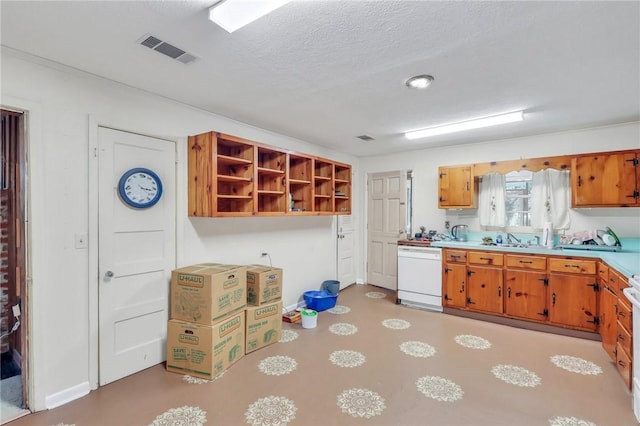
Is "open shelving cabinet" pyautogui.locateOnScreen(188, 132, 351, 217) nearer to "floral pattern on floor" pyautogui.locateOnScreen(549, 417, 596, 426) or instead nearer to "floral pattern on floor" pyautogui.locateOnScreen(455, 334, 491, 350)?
"floral pattern on floor" pyautogui.locateOnScreen(455, 334, 491, 350)

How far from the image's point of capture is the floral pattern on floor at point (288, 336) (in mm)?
3186

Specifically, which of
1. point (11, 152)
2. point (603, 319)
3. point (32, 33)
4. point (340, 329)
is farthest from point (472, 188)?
point (11, 152)

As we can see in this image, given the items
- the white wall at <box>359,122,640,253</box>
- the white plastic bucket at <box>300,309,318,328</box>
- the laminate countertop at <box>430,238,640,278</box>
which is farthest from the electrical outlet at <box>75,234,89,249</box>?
the white wall at <box>359,122,640,253</box>

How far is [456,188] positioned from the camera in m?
4.32

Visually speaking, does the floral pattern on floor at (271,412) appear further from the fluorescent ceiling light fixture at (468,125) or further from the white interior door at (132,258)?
the fluorescent ceiling light fixture at (468,125)

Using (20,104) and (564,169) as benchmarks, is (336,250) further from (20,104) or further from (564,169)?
(20,104)

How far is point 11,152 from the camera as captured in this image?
92.7 inches

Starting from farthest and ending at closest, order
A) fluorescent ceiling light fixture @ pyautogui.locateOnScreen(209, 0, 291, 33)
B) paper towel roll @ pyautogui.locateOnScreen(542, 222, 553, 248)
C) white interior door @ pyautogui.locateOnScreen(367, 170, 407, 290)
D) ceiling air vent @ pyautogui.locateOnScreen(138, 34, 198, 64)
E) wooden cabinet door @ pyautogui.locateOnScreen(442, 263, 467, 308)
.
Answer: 1. white interior door @ pyautogui.locateOnScreen(367, 170, 407, 290)
2. wooden cabinet door @ pyautogui.locateOnScreen(442, 263, 467, 308)
3. paper towel roll @ pyautogui.locateOnScreen(542, 222, 553, 248)
4. ceiling air vent @ pyautogui.locateOnScreen(138, 34, 198, 64)
5. fluorescent ceiling light fixture @ pyautogui.locateOnScreen(209, 0, 291, 33)

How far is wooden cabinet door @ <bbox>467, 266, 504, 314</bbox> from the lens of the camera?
372 centimetres

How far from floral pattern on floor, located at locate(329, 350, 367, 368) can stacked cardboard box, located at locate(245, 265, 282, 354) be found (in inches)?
26.8

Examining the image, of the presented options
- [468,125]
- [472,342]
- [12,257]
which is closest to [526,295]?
[472,342]

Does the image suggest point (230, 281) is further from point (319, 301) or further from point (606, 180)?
point (606, 180)

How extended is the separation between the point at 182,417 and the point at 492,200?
4.41m

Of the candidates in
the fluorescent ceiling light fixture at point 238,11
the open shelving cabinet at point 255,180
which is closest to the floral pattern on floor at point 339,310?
the open shelving cabinet at point 255,180
